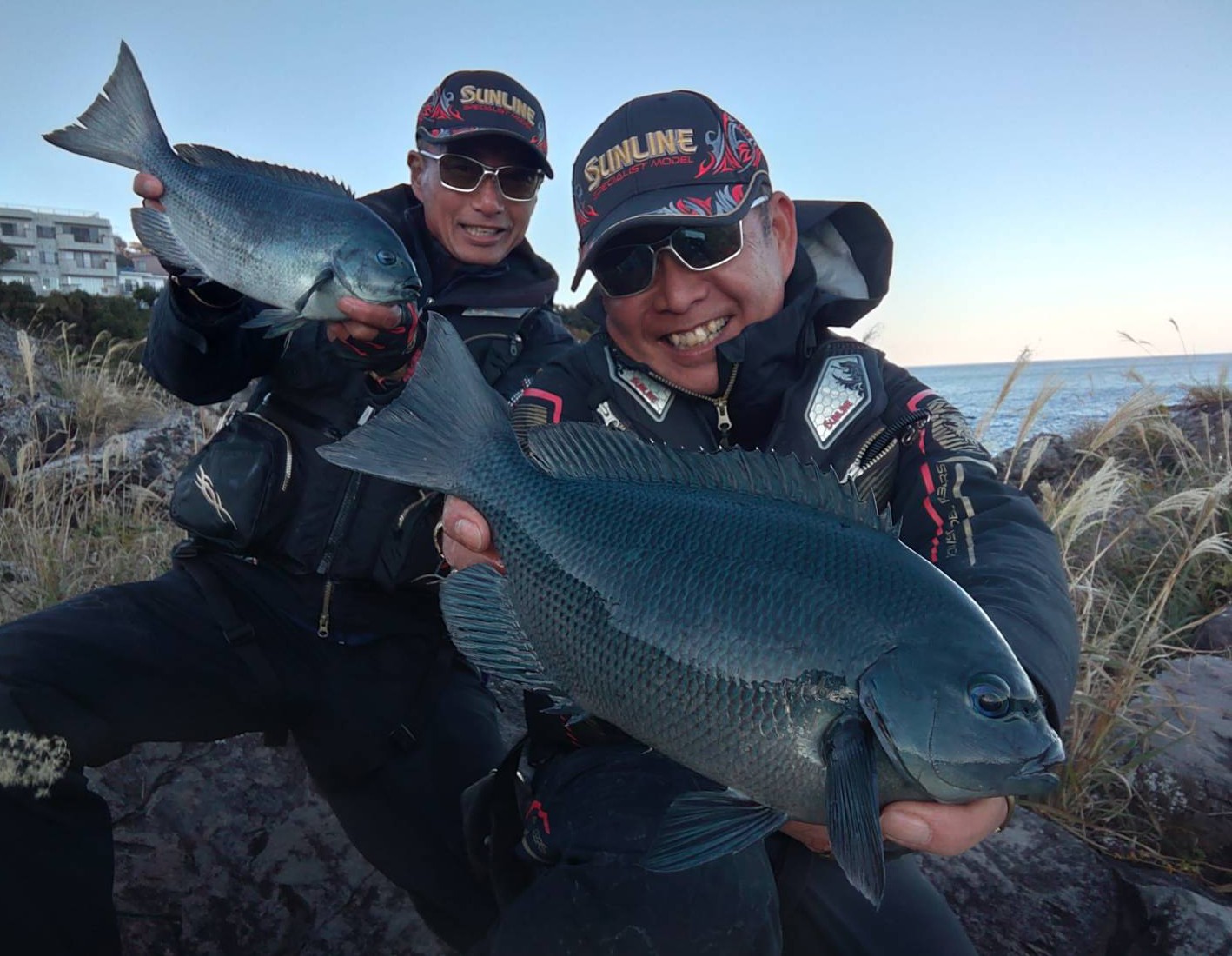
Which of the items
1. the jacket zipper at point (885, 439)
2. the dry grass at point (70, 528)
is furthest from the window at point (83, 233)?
the jacket zipper at point (885, 439)

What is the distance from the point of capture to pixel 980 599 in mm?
1629

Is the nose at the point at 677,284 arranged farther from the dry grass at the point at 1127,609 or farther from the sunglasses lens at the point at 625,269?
the dry grass at the point at 1127,609

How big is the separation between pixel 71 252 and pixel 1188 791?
6976 centimetres

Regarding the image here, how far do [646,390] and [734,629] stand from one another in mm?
1059

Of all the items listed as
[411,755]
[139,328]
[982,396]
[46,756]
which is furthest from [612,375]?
[982,396]

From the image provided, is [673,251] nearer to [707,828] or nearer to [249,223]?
[249,223]

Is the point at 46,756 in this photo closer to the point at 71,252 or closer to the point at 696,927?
the point at 696,927

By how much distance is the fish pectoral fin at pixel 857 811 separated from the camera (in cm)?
122

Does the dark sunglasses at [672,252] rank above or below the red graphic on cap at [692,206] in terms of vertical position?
below

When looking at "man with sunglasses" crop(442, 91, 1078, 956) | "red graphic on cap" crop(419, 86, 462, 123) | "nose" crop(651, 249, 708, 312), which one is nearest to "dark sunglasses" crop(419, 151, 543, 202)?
"red graphic on cap" crop(419, 86, 462, 123)

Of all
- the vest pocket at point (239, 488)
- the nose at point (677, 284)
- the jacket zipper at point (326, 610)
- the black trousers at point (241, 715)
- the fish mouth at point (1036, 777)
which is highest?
the nose at point (677, 284)

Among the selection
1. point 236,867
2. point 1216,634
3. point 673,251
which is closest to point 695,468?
point 673,251

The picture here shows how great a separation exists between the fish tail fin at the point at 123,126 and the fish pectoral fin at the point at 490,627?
6.42ft

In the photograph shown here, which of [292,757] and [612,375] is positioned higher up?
[612,375]
